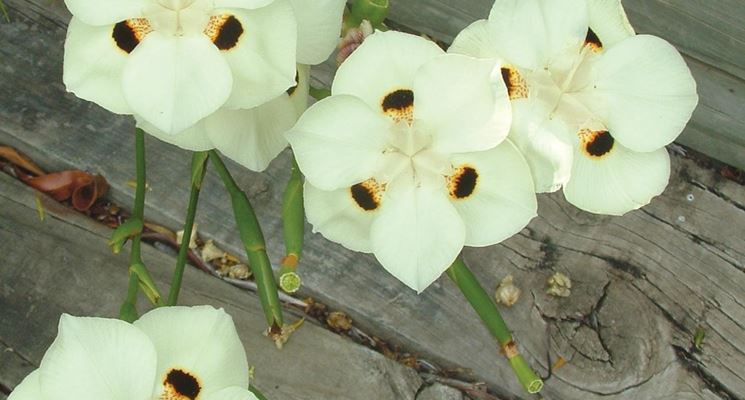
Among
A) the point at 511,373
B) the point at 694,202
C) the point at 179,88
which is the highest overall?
the point at 179,88

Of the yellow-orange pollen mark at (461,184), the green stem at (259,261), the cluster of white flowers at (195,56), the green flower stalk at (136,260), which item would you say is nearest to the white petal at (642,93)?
the yellow-orange pollen mark at (461,184)

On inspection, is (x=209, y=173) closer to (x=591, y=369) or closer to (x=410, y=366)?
(x=410, y=366)

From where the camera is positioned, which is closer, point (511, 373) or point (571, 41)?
point (571, 41)

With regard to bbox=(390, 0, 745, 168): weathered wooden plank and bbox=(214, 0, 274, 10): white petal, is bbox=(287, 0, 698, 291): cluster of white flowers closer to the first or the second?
bbox=(214, 0, 274, 10): white petal

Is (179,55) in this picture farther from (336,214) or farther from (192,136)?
(336,214)

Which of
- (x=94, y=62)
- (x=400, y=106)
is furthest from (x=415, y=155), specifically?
(x=94, y=62)

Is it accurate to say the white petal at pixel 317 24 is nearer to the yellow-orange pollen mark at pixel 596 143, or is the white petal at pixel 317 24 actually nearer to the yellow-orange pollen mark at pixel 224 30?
the yellow-orange pollen mark at pixel 224 30

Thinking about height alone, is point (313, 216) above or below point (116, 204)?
above

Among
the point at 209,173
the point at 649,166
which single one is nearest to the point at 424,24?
the point at 209,173
